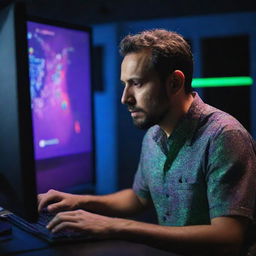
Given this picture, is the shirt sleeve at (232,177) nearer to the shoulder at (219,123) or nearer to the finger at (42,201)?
the shoulder at (219,123)

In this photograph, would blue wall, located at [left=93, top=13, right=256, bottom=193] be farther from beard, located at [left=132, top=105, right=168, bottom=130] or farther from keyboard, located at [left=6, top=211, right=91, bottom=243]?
keyboard, located at [left=6, top=211, right=91, bottom=243]

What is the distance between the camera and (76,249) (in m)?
0.93

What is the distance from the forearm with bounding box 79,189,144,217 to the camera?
1.42 m

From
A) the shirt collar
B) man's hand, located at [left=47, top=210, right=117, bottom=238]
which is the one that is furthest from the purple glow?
man's hand, located at [left=47, top=210, right=117, bottom=238]

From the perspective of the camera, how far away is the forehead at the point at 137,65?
1.34 metres

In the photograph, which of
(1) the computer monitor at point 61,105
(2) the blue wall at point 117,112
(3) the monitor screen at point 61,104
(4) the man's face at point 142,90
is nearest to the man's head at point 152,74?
(4) the man's face at point 142,90

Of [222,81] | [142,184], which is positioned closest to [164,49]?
[142,184]

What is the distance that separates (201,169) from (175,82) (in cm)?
31

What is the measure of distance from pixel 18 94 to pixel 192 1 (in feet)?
7.66

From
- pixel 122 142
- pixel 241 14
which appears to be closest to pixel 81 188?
pixel 122 142

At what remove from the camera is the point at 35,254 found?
894mm

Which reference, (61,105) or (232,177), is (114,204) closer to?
(232,177)

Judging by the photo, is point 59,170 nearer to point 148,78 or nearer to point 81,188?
point 81,188

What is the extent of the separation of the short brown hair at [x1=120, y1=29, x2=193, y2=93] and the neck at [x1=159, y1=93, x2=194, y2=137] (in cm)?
6
